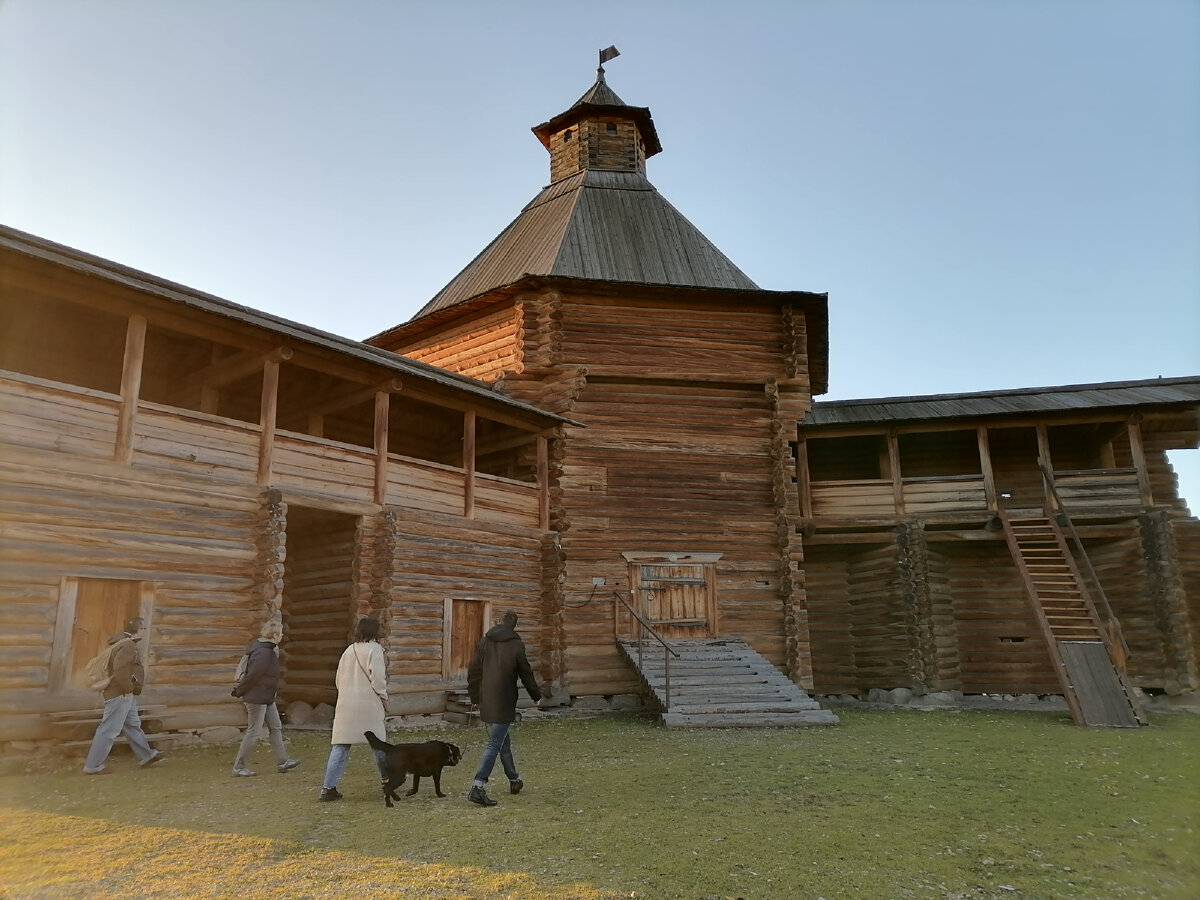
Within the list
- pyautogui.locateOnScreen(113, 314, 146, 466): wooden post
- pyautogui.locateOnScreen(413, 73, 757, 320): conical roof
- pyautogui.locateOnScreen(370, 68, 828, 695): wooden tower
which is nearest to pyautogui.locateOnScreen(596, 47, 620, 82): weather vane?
pyautogui.locateOnScreen(413, 73, 757, 320): conical roof

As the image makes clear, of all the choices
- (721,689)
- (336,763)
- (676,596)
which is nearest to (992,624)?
(676,596)

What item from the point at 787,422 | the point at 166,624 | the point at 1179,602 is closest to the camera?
the point at 166,624

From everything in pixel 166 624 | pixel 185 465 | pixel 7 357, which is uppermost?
pixel 7 357

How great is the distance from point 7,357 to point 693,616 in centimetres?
1498

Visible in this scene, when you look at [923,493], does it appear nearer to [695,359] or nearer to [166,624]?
[695,359]

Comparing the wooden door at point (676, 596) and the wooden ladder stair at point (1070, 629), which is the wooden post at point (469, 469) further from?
the wooden ladder stair at point (1070, 629)

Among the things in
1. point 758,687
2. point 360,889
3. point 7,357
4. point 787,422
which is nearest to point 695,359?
point 787,422

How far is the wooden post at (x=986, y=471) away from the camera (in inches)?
863

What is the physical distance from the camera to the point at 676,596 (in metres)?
20.7

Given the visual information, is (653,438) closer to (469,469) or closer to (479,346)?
(479,346)

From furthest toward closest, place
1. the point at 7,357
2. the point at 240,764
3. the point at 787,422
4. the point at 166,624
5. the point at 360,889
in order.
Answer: the point at 787,422
the point at 7,357
the point at 166,624
the point at 240,764
the point at 360,889

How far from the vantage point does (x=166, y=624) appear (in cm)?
1249

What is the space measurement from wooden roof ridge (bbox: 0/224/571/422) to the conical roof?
165 inches

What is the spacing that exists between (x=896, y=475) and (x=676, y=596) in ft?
22.6
